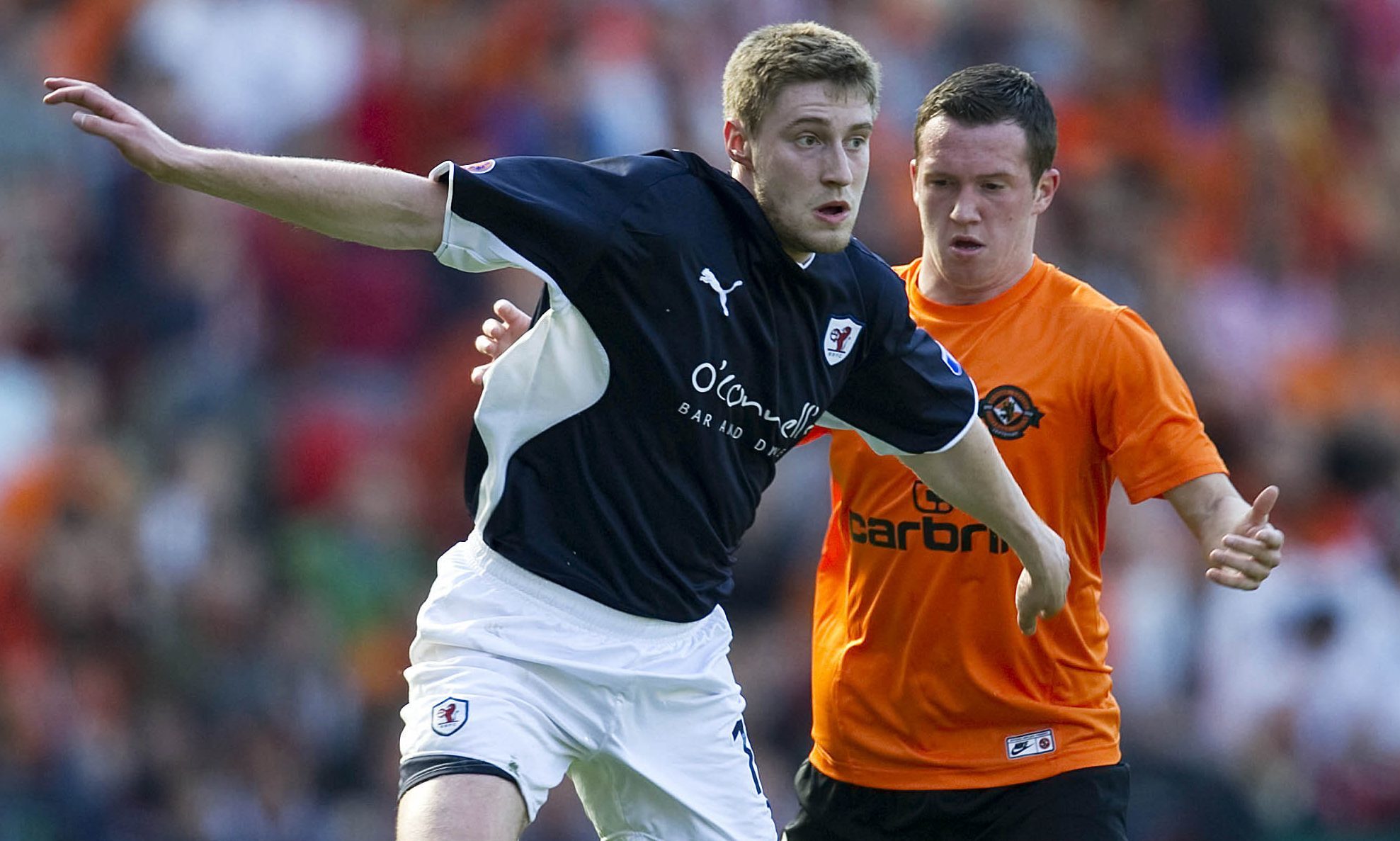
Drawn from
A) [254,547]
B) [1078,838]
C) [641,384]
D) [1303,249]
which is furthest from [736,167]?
[1303,249]

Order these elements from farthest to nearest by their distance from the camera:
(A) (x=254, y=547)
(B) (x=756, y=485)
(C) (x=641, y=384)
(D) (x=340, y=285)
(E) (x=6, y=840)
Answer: (D) (x=340, y=285) → (A) (x=254, y=547) → (E) (x=6, y=840) → (B) (x=756, y=485) → (C) (x=641, y=384)

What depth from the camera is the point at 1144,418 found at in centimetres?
489

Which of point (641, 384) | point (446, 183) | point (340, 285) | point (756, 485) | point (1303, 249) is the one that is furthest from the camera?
point (1303, 249)

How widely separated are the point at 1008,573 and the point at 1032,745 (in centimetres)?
45

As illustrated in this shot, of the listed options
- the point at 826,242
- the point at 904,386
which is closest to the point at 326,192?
the point at 826,242

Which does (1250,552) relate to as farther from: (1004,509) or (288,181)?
(288,181)

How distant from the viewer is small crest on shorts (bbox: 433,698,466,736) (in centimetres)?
415

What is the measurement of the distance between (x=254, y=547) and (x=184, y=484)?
17.1 inches

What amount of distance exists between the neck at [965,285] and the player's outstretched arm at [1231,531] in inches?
29.2

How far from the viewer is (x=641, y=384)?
435 cm

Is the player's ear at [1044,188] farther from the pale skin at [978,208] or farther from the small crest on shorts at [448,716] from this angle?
the small crest on shorts at [448,716]

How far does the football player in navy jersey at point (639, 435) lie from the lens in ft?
13.7

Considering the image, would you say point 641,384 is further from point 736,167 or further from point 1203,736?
point 1203,736

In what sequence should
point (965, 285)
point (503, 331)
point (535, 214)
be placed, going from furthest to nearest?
point (965, 285), point (503, 331), point (535, 214)
